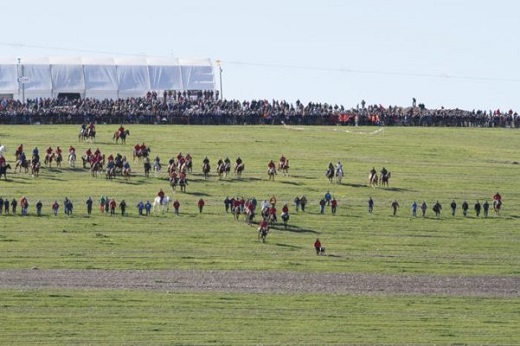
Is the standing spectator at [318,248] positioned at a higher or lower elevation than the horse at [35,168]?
lower

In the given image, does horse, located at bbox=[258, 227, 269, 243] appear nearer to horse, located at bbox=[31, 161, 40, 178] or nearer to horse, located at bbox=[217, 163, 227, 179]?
horse, located at bbox=[217, 163, 227, 179]

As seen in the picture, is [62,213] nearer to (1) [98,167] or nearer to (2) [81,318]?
(1) [98,167]

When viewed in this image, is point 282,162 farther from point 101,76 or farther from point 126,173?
point 101,76

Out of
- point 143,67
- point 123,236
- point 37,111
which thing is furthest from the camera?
point 143,67

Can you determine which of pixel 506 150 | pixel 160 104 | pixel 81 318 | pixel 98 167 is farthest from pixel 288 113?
pixel 81 318

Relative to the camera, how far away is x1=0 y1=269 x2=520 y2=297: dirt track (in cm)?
7719

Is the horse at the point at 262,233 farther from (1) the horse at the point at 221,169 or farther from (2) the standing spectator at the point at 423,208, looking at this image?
(1) the horse at the point at 221,169

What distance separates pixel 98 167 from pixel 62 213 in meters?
11.5

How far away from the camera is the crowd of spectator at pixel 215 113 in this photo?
129875 mm

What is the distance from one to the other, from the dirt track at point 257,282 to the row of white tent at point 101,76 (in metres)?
61.6

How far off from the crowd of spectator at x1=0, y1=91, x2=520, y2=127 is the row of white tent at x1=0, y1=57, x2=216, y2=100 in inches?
92.1

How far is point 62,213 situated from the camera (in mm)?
93000

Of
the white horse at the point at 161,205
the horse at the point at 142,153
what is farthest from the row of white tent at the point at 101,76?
the white horse at the point at 161,205

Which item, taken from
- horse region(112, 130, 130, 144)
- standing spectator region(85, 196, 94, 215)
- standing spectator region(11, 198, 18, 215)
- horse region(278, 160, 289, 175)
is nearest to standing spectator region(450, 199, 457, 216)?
horse region(278, 160, 289, 175)
